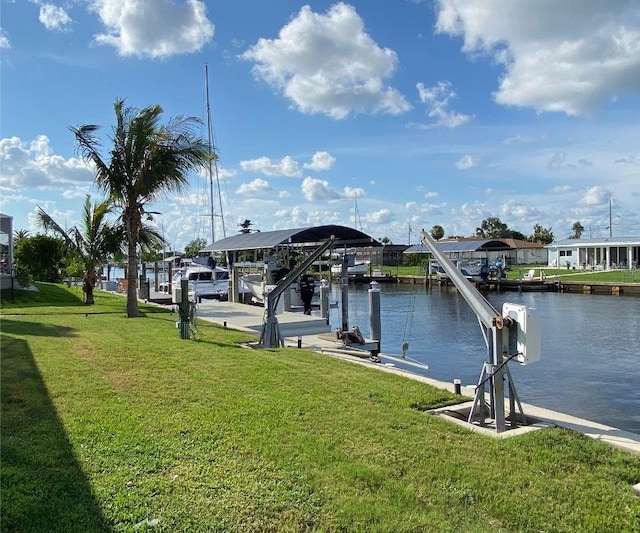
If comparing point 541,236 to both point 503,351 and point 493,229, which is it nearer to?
point 493,229

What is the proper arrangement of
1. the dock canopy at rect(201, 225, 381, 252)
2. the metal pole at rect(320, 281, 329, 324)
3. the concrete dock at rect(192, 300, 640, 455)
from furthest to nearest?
the metal pole at rect(320, 281, 329, 324)
the dock canopy at rect(201, 225, 381, 252)
the concrete dock at rect(192, 300, 640, 455)

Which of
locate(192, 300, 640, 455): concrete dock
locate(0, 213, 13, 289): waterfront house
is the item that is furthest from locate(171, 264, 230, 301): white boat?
locate(0, 213, 13, 289): waterfront house

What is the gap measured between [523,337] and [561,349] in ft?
44.3

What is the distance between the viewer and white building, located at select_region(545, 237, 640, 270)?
5722cm

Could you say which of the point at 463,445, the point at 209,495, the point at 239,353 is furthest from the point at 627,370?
the point at 209,495

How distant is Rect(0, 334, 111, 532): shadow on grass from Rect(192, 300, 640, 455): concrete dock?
386 centimetres

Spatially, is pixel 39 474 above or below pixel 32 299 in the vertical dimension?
below

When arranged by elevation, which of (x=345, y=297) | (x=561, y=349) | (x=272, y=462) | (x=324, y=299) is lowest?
(x=561, y=349)

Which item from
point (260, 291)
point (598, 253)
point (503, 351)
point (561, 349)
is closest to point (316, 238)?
point (260, 291)

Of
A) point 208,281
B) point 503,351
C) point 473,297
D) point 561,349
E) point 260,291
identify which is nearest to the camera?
point 503,351

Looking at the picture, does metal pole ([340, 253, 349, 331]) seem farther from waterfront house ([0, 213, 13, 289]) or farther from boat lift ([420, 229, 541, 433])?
waterfront house ([0, 213, 13, 289])

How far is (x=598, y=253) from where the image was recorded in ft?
204

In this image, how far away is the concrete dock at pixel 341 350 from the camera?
594cm

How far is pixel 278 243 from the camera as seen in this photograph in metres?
20.8
